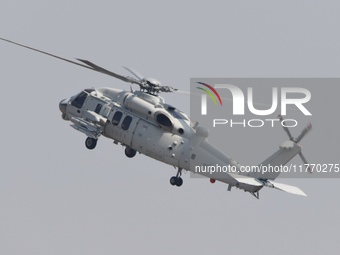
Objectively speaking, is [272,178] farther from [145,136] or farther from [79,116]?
[79,116]

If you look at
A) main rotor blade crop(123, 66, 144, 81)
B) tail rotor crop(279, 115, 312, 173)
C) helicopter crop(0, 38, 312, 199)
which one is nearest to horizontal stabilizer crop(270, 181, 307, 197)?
helicopter crop(0, 38, 312, 199)

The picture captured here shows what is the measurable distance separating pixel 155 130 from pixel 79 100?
5.98 m

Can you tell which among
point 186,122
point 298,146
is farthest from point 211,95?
point 298,146

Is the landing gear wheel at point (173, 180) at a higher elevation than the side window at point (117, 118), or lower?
lower

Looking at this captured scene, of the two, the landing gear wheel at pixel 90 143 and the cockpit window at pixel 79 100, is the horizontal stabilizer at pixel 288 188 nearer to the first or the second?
the landing gear wheel at pixel 90 143

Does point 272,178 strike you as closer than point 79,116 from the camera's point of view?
Yes

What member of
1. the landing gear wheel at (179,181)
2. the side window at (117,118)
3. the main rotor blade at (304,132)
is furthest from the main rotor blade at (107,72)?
the main rotor blade at (304,132)

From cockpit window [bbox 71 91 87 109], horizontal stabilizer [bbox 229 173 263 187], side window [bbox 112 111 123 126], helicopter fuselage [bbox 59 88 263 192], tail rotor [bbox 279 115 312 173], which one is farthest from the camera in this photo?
cockpit window [bbox 71 91 87 109]

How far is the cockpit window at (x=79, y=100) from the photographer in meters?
75.3

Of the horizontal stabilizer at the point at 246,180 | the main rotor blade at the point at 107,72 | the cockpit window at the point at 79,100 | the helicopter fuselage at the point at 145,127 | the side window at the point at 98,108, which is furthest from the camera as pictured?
the cockpit window at the point at 79,100

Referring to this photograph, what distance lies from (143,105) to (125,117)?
130cm

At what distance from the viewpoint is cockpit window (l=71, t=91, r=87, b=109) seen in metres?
75.3

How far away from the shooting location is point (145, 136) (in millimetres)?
71938

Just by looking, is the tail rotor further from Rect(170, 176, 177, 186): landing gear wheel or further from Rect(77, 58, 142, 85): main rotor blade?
Rect(77, 58, 142, 85): main rotor blade
